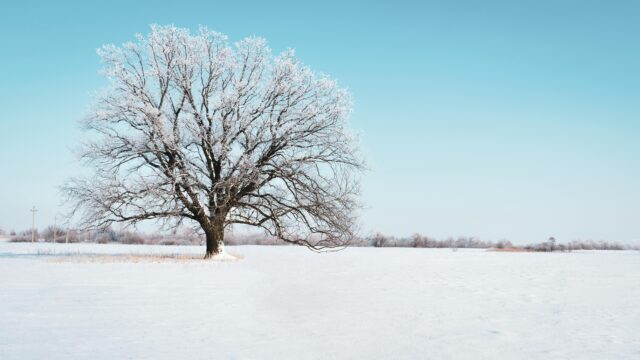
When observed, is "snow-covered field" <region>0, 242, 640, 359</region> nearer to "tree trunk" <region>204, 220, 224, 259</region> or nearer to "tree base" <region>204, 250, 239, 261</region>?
"tree base" <region>204, 250, 239, 261</region>

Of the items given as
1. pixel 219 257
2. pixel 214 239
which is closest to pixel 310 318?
pixel 219 257

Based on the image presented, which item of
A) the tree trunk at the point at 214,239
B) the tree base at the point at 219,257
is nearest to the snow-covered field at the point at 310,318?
the tree base at the point at 219,257

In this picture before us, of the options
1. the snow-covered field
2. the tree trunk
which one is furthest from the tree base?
the snow-covered field

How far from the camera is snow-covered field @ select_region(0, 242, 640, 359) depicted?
6.54 meters

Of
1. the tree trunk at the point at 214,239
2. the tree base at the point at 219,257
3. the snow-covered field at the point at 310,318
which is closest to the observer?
the snow-covered field at the point at 310,318

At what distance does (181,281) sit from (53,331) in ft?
22.3

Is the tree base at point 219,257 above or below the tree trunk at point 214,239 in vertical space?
below

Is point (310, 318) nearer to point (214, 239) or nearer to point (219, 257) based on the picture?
point (219, 257)

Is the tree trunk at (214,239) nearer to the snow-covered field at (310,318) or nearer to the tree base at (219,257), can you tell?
the tree base at (219,257)

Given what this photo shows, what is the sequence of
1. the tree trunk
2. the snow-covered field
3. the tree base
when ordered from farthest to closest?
1. the tree trunk
2. the tree base
3. the snow-covered field

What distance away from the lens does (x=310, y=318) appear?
891cm

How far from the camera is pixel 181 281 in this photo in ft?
46.7

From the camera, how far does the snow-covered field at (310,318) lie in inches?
A: 257

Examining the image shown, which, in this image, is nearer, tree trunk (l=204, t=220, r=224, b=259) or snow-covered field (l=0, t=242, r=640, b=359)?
snow-covered field (l=0, t=242, r=640, b=359)
